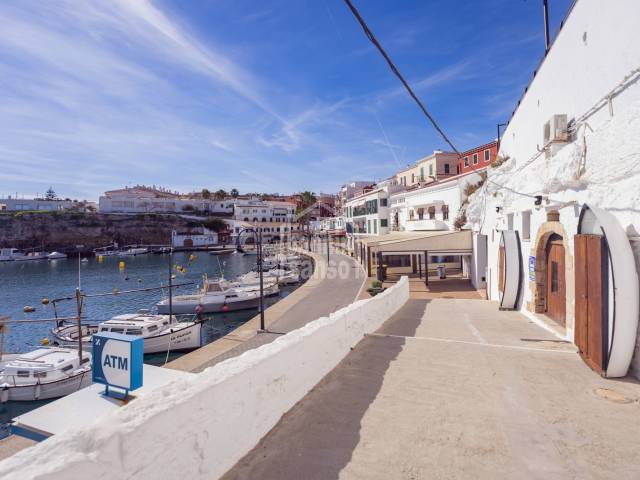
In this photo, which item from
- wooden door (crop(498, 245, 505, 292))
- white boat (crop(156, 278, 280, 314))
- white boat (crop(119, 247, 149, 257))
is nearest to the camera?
wooden door (crop(498, 245, 505, 292))

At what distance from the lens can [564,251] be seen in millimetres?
9164

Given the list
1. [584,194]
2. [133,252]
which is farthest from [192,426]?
[133,252]

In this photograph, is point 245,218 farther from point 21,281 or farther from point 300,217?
point 21,281

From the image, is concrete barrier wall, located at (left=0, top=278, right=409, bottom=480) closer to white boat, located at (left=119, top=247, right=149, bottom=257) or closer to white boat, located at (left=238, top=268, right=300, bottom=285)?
white boat, located at (left=238, top=268, right=300, bottom=285)

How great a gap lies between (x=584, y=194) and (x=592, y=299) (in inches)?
99.7

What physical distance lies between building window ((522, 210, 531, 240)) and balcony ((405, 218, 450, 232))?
1764 cm

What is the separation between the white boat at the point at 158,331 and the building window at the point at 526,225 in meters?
19.6

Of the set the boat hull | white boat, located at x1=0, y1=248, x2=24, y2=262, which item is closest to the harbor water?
the boat hull

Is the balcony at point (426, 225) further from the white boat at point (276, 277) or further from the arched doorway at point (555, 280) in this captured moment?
the arched doorway at point (555, 280)

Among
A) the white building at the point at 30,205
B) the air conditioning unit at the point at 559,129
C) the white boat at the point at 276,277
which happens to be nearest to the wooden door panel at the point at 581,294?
the air conditioning unit at the point at 559,129

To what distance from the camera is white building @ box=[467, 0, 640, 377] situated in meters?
5.75

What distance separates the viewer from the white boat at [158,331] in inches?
865

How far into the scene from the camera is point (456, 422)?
4500 millimetres

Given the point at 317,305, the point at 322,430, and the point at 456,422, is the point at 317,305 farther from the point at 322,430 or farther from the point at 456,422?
the point at 322,430
